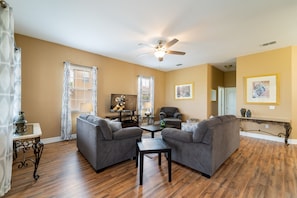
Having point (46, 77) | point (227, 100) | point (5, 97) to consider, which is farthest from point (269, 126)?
point (46, 77)

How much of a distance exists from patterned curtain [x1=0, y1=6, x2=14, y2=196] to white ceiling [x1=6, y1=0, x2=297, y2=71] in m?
0.89

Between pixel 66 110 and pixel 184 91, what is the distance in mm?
5271

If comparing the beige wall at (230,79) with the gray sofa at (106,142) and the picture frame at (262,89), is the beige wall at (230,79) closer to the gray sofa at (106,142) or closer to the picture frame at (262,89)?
the picture frame at (262,89)

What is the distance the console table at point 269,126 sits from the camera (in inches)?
166

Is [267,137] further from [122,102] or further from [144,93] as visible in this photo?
[122,102]

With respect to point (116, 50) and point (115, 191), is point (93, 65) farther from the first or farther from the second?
point (115, 191)

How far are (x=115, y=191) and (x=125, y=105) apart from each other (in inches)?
155

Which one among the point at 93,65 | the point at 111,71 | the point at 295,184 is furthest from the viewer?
the point at 111,71

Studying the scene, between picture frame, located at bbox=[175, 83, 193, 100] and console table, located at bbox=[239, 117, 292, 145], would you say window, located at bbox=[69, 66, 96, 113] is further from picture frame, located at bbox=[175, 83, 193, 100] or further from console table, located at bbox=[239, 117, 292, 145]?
Answer: console table, located at bbox=[239, 117, 292, 145]

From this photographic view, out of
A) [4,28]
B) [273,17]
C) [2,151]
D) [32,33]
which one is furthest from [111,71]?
[273,17]

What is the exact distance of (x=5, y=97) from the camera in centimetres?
187

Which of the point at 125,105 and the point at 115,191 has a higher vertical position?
the point at 125,105

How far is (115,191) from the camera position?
6.49 feet

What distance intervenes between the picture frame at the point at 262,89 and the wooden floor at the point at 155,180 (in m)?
2.21
